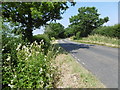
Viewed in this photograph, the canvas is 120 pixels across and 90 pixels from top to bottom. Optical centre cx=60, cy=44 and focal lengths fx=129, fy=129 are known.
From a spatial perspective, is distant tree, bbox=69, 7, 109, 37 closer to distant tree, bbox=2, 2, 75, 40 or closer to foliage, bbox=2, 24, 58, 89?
distant tree, bbox=2, 2, 75, 40

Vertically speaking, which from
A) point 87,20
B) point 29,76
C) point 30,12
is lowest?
point 29,76

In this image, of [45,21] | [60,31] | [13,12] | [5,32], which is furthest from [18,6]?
[60,31]

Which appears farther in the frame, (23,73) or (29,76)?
(23,73)

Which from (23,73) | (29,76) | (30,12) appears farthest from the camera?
(30,12)

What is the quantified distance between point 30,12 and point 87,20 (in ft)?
136

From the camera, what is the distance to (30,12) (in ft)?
41.2

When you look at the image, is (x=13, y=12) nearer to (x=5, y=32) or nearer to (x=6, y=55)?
(x=5, y=32)

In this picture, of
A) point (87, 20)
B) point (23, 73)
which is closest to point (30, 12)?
point (23, 73)

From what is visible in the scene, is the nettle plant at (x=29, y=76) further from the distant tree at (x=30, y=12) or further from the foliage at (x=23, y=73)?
the distant tree at (x=30, y=12)

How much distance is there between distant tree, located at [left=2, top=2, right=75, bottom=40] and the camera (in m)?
10.6

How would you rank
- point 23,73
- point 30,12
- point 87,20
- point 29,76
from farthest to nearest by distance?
1. point 87,20
2. point 30,12
3. point 23,73
4. point 29,76

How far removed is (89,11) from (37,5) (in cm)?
4692

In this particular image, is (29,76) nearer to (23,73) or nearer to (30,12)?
(23,73)

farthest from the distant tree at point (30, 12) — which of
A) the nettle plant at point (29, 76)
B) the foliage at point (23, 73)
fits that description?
the nettle plant at point (29, 76)
